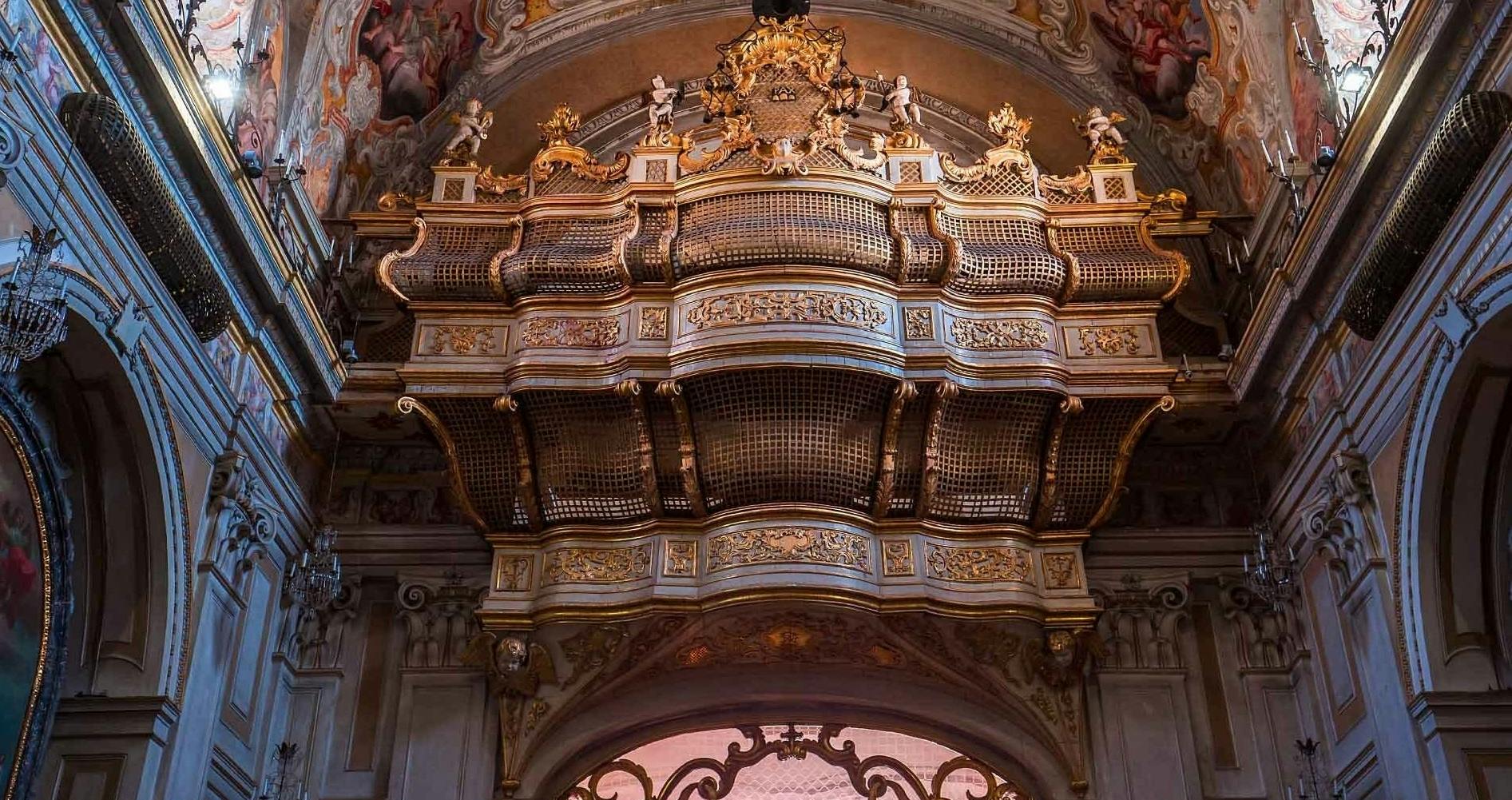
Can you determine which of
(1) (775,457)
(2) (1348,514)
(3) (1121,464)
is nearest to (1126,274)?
(3) (1121,464)

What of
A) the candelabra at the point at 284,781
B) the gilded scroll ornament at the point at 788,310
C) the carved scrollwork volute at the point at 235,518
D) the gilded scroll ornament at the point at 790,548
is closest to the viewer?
the carved scrollwork volute at the point at 235,518

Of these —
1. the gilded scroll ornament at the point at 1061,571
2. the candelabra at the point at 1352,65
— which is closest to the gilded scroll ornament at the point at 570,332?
the gilded scroll ornament at the point at 1061,571

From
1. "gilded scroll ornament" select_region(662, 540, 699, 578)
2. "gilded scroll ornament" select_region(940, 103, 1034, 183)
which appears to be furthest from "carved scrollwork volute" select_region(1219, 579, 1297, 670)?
"gilded scroll ornament" select_region(662, 540, 699, 578)

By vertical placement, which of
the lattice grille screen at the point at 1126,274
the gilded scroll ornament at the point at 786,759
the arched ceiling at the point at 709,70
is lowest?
the gilded scroll ornament at the point at 786,759

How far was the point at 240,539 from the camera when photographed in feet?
32.9

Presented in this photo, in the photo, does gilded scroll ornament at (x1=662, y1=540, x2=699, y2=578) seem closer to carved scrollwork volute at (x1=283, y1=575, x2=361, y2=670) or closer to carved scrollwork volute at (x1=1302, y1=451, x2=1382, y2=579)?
carved scrollwork volute at (x1=283, y1=575, x2=361, y2=670)

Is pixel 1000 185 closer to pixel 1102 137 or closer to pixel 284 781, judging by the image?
pixel 1102 137

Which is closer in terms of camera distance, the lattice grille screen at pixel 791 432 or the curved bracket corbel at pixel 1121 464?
the lattice grille screen at pixel 791 432

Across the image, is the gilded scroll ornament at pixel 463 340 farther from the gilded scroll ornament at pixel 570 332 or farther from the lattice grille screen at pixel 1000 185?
the lattice grille screen at pixel 1000 185

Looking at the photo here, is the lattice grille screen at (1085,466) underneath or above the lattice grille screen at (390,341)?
underneath

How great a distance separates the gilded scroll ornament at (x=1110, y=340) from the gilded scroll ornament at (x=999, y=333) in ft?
1.17

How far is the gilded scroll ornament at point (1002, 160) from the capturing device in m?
11.8

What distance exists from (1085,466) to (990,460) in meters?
0.79

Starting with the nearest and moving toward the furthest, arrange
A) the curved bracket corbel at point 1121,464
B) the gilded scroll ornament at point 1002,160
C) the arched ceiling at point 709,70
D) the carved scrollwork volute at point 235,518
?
the carved scrollwork volute at point 235,518 < the curved bracket corbel at point 1121,464 < the gilded scroll ornament at point 1002,160 < the arched ceiling at point 709,70
